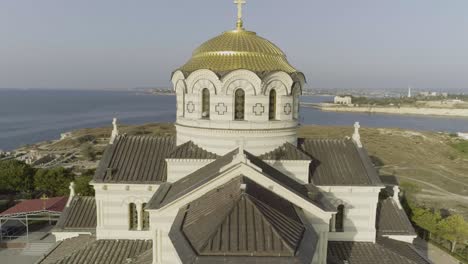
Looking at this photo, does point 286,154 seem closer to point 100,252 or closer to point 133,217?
point 133,217

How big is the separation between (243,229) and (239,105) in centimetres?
672

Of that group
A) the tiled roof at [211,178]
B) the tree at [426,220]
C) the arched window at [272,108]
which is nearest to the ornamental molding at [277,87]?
the arched window at [272,108]

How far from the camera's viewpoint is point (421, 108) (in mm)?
193625

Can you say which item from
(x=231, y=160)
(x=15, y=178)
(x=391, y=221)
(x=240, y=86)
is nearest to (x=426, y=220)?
(x=391, y=221)

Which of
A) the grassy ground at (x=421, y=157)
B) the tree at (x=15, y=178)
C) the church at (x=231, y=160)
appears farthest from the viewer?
the grassy ground at (x=421, y=157)

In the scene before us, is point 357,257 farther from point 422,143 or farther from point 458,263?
point 422,143

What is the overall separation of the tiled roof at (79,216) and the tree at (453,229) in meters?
21.5

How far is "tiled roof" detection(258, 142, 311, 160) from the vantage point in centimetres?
1430

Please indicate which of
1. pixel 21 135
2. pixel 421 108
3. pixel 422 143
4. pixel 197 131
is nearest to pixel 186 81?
pixel 197 131

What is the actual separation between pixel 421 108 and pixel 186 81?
207 meters

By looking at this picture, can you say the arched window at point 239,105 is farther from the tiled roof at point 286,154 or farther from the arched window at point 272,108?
the tiled roof at point 286,154

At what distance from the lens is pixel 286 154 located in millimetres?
14523

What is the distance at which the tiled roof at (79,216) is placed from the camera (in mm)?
16587

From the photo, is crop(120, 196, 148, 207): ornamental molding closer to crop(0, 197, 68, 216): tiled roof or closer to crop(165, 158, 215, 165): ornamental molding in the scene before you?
crop(165, 158, 215, 165): ornamental molding
